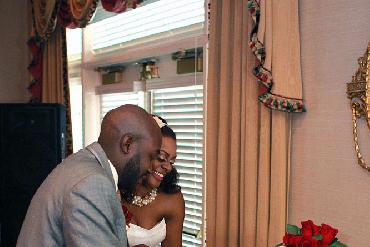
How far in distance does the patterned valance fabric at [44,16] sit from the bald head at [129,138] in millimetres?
2691

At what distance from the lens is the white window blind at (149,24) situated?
279cm

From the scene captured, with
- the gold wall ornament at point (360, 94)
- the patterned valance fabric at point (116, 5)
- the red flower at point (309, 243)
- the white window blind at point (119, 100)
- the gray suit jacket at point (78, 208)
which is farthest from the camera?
the white window blind at point (119, 100)

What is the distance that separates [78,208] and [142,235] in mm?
1106

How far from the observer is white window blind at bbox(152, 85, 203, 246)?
2.72m

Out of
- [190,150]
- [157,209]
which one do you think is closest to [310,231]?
[157,209]

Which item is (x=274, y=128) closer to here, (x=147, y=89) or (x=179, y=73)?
(x=179, y=73)

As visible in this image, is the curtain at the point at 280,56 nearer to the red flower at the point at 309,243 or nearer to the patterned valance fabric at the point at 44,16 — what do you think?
the red flower at the point at 309,243

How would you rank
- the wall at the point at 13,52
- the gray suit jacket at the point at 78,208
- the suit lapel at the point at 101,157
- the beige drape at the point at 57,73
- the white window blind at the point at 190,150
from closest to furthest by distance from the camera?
the gray suit jacket at the point at 78,208 → the suit lapel at the point at 101,157 → the white window blind at the point at 190,150 → the beige drape at the point at 57,73 → the wall at the point at 13,52

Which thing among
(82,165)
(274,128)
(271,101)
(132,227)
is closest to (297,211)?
(274,128)

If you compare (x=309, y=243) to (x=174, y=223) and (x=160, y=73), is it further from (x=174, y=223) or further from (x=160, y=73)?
(x=160, y=73)

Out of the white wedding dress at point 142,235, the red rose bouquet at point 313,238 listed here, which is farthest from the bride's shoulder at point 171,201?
the red rose bouquet at point 313,238

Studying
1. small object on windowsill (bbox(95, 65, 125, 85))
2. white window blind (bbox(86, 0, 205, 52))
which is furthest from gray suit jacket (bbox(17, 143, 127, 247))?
small object on windowsill (bbox(95, 65, 125, 85))

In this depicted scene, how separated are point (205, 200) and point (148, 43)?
1.34 m

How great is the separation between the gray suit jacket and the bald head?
0.03 metres
